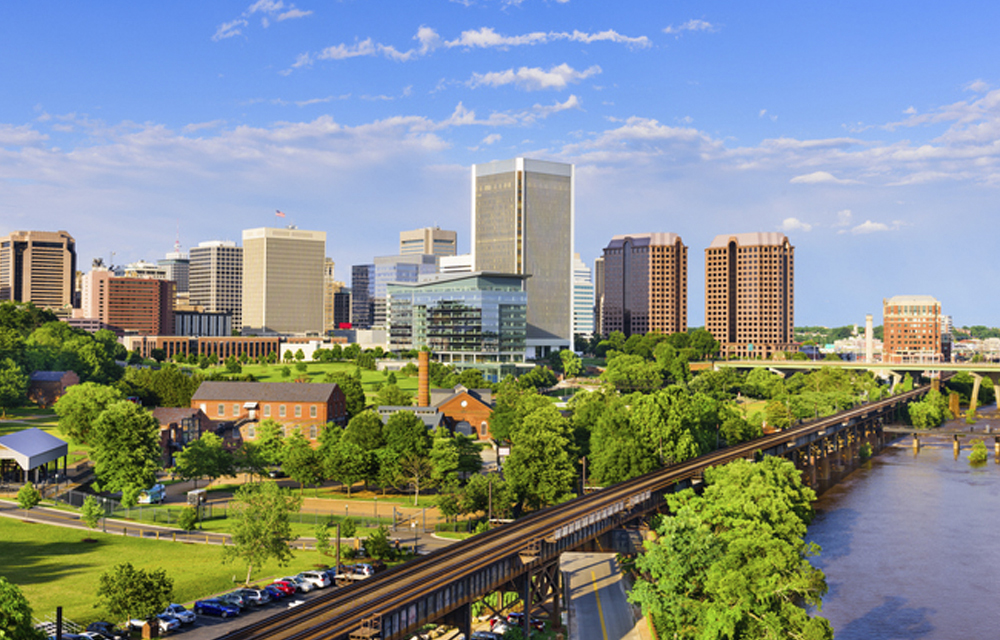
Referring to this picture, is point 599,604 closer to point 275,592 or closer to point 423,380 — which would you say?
point 275,592

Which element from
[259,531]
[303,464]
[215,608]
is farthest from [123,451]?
[215,608]

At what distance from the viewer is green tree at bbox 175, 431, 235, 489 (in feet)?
329

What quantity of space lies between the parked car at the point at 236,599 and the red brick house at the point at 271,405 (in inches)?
2926

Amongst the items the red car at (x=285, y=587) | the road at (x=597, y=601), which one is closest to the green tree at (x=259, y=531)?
the red car at (x=285, y=587)

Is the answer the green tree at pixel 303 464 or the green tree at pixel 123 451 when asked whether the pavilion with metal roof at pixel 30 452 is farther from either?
the green tree at pixel 303 464

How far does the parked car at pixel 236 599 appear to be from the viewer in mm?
59750

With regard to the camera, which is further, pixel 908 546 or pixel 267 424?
pixel 267 424

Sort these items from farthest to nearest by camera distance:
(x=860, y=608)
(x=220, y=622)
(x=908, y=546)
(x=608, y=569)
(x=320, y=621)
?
(x=908, y=546), (x=608, y=569), (x=860, y=608), (x=220, y=622), (x=320, y=621)

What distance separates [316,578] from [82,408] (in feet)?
241

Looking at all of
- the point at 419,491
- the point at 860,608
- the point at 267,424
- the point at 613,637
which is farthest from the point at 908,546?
the point at 267,424

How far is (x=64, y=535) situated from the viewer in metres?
77.4

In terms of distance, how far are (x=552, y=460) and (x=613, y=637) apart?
32830mm

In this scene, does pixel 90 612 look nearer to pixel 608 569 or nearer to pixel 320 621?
pixel 320 621

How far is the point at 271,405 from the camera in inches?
5389
